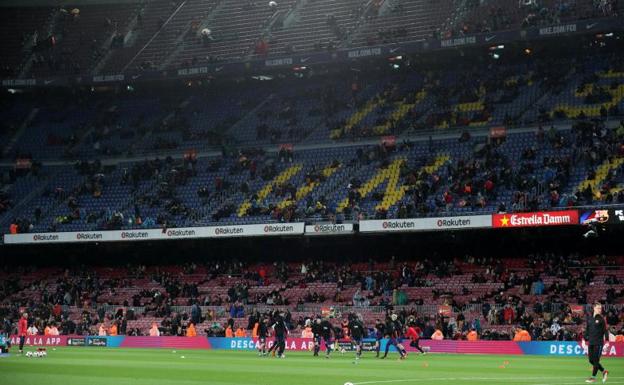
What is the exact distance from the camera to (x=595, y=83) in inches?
2472

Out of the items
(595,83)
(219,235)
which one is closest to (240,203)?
(219,235)

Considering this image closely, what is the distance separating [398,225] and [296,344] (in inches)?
426

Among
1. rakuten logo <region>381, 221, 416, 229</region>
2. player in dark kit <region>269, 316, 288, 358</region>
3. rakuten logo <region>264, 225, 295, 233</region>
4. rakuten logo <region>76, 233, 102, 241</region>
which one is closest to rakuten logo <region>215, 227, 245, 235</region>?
rakuten logo <region>264, 225, 295, 233</region>

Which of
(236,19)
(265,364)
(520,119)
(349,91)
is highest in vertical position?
(236,19)

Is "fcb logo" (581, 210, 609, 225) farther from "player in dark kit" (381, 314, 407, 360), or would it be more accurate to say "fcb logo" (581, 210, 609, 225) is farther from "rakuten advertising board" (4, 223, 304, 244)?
"rakuten advertising board" (4, 223, 304, 244)

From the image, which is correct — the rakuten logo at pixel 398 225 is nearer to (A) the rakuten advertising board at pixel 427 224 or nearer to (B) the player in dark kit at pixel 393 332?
(A) the rakuten advertising board at pixel 427 224

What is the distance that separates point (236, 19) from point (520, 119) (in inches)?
1043

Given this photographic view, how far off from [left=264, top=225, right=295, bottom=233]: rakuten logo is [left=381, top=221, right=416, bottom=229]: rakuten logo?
6.12 meters

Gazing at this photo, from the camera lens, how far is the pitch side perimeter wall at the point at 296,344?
43344 mm

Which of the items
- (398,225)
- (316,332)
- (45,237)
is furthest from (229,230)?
(316,332)

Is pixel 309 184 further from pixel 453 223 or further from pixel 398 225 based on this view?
pixel 453 223

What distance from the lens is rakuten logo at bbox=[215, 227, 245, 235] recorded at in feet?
206

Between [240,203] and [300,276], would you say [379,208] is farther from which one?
[240,203]

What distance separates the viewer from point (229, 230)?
207ft
